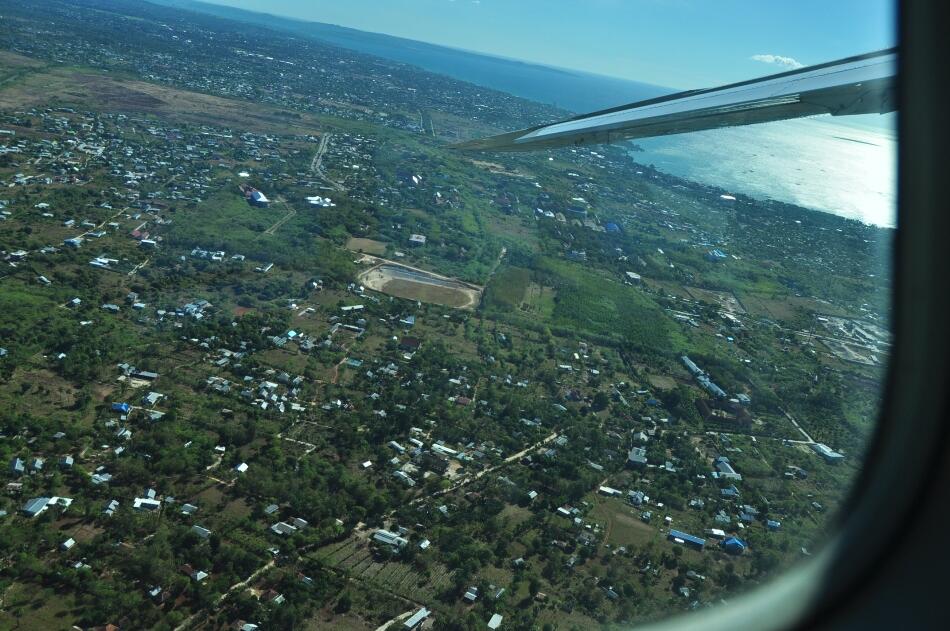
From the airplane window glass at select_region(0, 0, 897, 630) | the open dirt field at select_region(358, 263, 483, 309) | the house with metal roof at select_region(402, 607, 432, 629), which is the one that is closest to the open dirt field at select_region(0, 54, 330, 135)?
the airplane window glass at select_region(0, 0, 897, 630)

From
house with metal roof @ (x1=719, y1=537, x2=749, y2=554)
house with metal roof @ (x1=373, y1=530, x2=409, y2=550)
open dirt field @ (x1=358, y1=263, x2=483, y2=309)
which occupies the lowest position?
house with metal roof @ (x1=373, y1=530, x2=409, y2=550)

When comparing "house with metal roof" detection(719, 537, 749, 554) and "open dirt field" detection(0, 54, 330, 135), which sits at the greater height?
"open dirt field" detection(0, 54, 330, 135)

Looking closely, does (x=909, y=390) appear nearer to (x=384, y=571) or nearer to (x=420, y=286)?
(x=384, y=571)

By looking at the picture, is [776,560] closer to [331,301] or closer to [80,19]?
[331,301]

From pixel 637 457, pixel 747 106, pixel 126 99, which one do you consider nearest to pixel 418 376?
pixel 637 457

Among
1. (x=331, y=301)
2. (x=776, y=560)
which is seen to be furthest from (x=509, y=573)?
(x=331, y=301)

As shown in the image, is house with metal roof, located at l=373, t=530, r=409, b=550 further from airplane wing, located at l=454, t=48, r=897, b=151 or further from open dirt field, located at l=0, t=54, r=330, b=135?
open dirt field, located at l=0, t=54, r=330, b=135

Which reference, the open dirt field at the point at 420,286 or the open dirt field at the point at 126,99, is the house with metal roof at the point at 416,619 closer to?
the open dirt field at the point at 420,286
